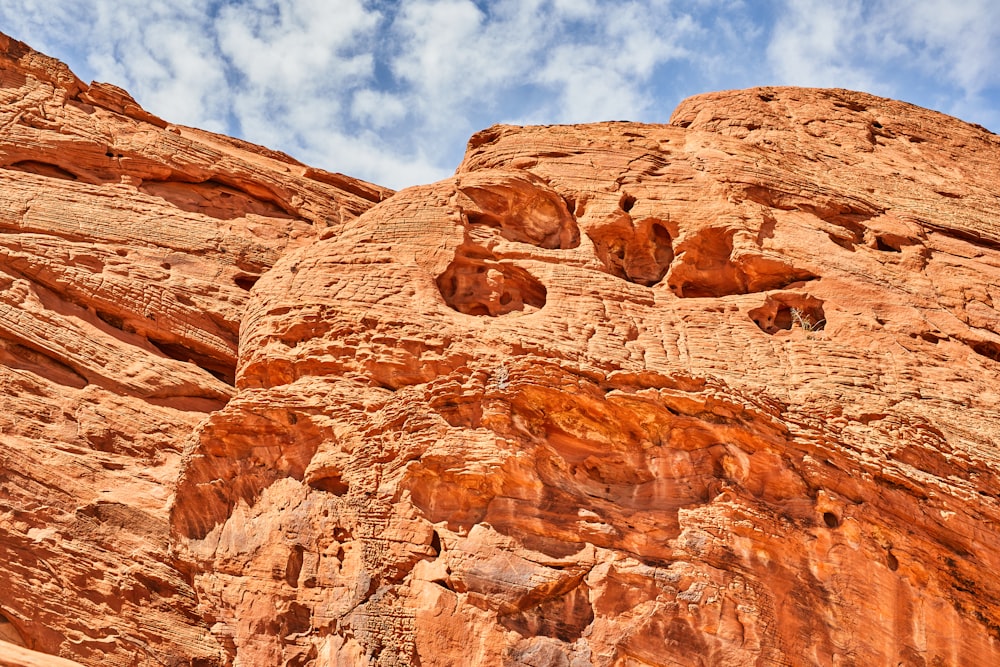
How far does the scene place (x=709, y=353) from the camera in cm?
1455

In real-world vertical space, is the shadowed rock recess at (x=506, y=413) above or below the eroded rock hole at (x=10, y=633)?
above

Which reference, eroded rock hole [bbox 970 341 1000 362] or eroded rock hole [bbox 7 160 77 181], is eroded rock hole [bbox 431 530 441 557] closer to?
eroded rock hole [bbox 970 341 1000 362]

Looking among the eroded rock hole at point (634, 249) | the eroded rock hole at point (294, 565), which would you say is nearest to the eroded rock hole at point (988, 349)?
the eroded rock hole at point (634, 249)

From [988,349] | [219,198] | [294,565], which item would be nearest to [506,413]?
[294,565]

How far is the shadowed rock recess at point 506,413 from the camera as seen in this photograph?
11938 mm

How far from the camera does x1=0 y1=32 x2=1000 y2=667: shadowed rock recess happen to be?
470 inches

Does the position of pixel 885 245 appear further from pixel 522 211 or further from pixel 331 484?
pixel 331 484

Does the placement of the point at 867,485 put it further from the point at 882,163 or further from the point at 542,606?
the point at 882,163

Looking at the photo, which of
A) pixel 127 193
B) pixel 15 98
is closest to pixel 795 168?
pixel 127 193

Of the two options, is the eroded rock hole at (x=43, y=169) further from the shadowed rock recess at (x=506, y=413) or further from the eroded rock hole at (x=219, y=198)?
the eroded rock hole at (x=219, y=198)

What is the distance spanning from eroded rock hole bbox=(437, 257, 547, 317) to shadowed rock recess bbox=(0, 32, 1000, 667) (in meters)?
0.06

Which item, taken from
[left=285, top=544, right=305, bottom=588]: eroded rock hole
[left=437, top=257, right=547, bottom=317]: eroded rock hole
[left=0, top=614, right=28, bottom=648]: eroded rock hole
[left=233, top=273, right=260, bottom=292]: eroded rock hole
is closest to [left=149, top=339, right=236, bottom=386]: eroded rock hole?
[left=233, top=273, right=260, bottom=292]: eroded rock hole

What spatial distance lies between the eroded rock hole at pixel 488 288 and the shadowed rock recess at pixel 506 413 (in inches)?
2.4

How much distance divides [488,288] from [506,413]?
324cm
